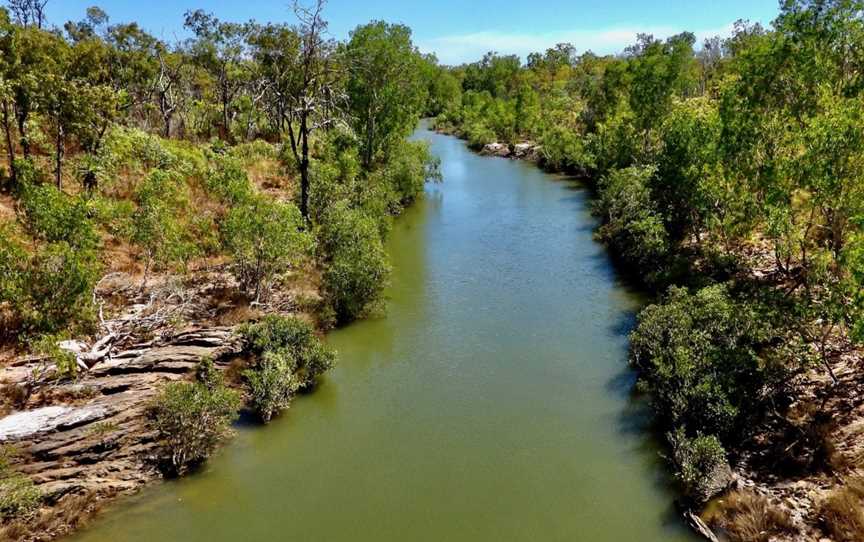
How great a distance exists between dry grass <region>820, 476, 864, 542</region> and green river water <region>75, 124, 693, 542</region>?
277cm

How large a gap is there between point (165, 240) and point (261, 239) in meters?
3.27

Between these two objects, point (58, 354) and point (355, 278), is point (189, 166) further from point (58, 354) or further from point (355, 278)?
point (58, 354)

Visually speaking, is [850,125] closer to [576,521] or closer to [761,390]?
[761,390]

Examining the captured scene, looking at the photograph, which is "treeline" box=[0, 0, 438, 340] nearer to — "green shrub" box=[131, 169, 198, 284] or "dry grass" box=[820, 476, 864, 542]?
"green shrub" box=[131, 169, 198, 284]

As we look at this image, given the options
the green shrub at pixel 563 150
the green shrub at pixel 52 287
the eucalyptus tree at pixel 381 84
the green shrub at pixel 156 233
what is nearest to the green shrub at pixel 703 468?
the green shrub at pixel 52 287

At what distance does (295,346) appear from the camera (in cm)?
1839

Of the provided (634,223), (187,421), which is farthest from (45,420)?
(634,223)

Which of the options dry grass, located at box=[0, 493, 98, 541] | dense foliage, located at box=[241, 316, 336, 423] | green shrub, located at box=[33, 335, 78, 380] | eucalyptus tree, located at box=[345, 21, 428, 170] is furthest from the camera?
eucalyptus tree, located at box=[345, 21, 428, 170]

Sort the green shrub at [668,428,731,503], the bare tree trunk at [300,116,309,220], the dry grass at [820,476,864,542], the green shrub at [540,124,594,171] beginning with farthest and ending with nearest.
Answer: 1. the green shrub at [540,124,594,171]
2. the bare tree trunk at [300,116,309,220]
3. the green shrub at [668,428,731,503]
4. the dry grass at [820,476,864,542]

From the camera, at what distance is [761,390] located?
48.6ft

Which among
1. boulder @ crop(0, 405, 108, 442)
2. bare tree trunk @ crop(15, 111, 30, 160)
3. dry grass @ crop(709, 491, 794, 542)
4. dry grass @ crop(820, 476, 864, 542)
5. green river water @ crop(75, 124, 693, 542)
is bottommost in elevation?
green river water @ crop(75, 124, 693, 542)

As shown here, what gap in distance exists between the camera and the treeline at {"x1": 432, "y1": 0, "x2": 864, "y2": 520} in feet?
47.8

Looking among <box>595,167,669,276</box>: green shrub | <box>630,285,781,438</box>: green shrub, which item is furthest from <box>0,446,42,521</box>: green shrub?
<box>595,167,669,276</box>: green shrub

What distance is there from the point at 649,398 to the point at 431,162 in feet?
114
